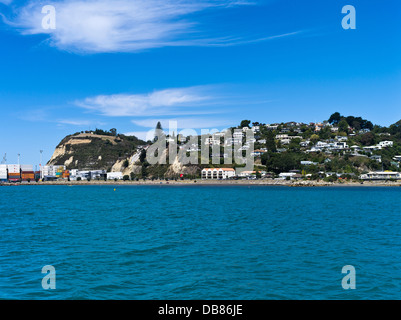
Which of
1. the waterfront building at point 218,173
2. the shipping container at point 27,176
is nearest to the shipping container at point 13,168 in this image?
the shipping container at point 27,176

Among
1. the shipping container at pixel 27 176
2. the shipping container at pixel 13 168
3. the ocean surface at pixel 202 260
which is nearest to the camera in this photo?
the ocean surface at pixel 202 260

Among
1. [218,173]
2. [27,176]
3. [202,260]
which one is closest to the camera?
[202,260]

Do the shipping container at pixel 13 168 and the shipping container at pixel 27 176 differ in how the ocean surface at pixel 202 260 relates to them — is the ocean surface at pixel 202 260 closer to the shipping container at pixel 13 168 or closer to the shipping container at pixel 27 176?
the shipping container at pixel 13 168

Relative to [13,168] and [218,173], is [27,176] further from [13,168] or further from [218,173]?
[218,173]

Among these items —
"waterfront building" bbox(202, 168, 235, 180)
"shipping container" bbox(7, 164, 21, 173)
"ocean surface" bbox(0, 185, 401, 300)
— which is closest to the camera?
"ocean surface" bbox(0, 185, 401, 300)

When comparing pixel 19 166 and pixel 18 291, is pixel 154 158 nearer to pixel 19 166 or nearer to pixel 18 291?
pixel 19 166

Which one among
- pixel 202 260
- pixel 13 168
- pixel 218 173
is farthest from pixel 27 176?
pixel 202 260

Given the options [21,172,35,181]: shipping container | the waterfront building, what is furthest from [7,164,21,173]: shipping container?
the waterfront building

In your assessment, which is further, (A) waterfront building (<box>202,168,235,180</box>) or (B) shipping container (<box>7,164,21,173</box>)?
(B) shipping container (<box>7,164,21,173</box>)

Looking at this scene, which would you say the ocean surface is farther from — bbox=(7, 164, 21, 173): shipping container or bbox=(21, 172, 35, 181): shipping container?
bbox=(21, 172, 35, 181): shipping container

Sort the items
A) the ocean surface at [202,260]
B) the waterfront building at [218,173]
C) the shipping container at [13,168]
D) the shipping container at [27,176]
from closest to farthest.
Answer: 1. the ocean surface at [202,260]
2. the waterfront building at [218,173]
3. the shipping container at [13,168]
4. the shipping container at [27,176]

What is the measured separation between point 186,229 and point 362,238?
11.2 metres

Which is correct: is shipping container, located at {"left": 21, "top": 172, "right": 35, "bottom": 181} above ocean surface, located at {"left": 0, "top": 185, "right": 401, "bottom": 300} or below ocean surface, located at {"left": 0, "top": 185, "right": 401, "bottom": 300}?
above

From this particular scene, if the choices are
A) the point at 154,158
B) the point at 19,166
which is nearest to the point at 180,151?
the point at 154,158
